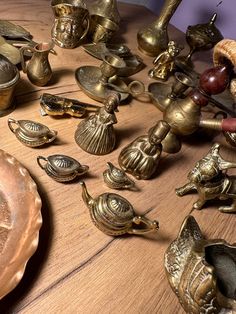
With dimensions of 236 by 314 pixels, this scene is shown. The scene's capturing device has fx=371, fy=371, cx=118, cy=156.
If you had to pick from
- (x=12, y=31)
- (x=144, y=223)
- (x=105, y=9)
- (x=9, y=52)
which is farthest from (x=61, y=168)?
(x=105, y=9)

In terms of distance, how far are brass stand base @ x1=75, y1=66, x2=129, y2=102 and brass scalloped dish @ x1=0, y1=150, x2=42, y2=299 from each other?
41cm

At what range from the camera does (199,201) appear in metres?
0.90

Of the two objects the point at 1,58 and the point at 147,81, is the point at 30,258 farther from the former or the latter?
the point at 147,81

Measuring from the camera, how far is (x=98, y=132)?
3.00 ft

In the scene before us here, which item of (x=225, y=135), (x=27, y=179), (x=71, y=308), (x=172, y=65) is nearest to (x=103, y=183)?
(x=27, y=179)

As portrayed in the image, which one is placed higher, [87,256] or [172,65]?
[172,65]

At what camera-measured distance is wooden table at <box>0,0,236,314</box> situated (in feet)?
2.16

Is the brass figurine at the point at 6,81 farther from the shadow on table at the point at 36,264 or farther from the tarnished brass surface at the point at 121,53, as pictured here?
the tarnished brass surface at the point at 121,53

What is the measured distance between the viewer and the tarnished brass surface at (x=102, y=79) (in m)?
1.06

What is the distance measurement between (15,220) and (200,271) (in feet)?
1.16

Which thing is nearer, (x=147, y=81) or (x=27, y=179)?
(x=27, y=179)

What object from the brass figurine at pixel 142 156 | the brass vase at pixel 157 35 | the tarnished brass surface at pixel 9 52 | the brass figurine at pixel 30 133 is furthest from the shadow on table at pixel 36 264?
the brass vase at pixel 157 35

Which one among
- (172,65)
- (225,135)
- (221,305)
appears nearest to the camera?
(221,305)

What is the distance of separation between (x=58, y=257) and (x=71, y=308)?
10 cm
